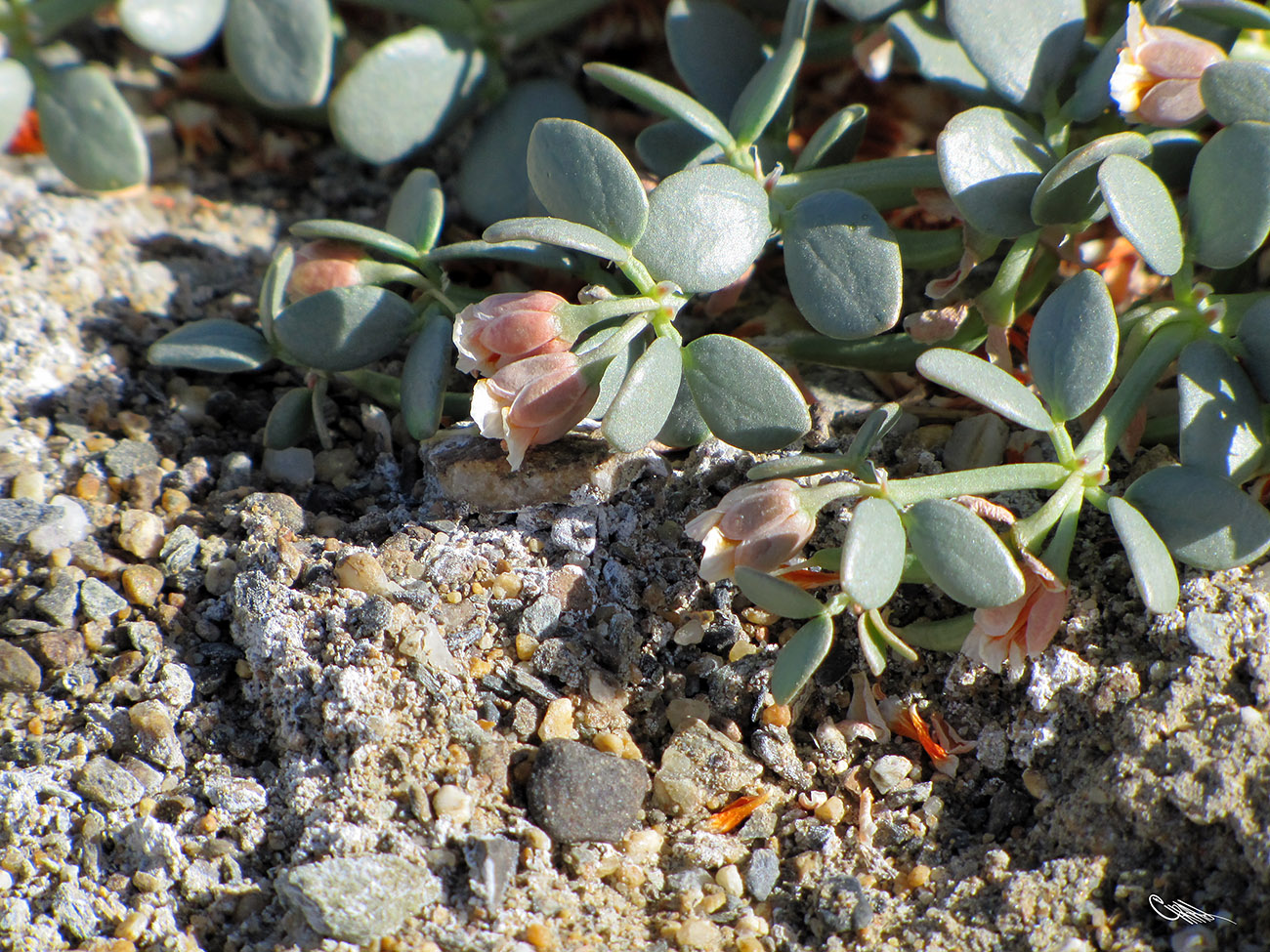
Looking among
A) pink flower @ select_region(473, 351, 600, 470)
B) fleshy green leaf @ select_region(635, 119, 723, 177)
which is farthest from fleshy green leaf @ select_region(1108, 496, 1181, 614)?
fleshy green leaf @ select_region(635, 119, 723, 177)

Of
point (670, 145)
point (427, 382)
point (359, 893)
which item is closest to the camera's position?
point (359, 893)

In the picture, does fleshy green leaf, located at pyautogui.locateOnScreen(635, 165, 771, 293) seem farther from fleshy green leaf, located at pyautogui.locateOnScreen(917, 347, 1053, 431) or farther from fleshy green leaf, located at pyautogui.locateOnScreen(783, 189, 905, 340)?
fleshy green leaf, located at pyautogui.locateOnScreen(917, 347, 1053, 431)

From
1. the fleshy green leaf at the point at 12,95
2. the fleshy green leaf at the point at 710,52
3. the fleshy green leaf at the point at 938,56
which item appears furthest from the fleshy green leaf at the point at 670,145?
the fleshy green leaf at the point at 12,95

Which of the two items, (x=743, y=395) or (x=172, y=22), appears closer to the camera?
(x=743, y=395)

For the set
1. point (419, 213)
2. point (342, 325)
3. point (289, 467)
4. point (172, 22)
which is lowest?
point (289, 467)

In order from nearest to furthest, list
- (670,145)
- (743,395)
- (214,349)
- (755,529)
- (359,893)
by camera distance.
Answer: (359,893) → (755,529) → (743,395) → (214,349) → (670,145)

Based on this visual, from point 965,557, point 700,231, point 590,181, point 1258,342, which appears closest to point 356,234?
point 590,181

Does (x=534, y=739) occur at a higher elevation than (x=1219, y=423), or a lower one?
lower

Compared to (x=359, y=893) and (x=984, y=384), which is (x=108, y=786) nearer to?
(x=359, y=893)
